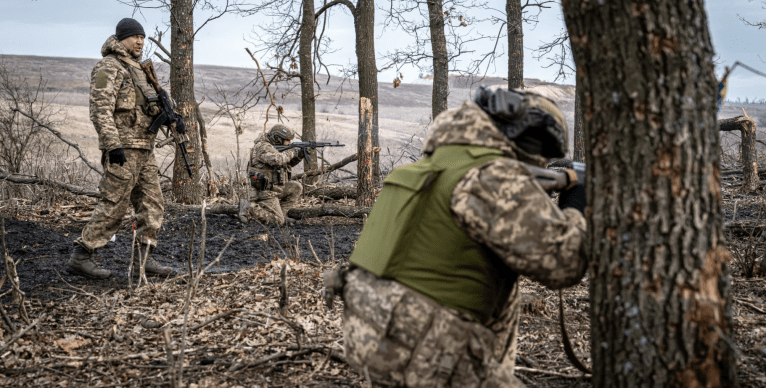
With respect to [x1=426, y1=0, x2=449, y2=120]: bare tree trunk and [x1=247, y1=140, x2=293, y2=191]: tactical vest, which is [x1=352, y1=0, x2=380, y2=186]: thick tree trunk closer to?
[x1=247, y1=140, x2=293, y2=191]: tactical vest

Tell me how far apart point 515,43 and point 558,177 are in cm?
851

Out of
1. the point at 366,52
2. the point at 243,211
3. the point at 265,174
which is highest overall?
the point at 366,52

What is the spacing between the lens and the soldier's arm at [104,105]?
4637 mm

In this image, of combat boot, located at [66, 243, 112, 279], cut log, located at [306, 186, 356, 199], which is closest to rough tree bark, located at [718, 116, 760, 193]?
cut log, located at [306, 186, 356, 199]

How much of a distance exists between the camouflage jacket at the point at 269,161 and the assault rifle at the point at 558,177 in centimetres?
634

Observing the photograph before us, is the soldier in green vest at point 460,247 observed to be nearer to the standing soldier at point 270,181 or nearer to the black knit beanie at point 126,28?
the black knit beanie at point 126,28

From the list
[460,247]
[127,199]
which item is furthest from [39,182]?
[460,247]

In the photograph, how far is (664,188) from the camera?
1.76 metres

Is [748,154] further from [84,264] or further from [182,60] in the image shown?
[84,264]

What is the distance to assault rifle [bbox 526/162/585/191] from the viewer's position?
2.02 m

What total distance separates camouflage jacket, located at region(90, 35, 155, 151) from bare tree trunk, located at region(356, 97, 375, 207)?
383 cm

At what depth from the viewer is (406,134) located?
36625mm

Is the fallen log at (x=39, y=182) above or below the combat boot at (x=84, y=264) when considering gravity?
above

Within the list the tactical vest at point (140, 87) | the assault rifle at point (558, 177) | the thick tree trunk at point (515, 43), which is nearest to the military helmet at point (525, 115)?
the assault rifle at point (558, 177)
